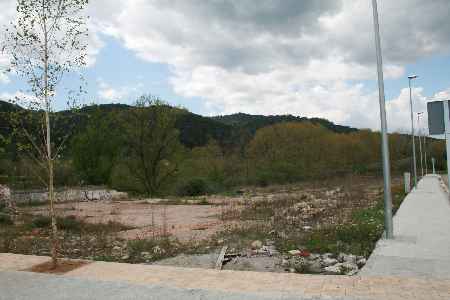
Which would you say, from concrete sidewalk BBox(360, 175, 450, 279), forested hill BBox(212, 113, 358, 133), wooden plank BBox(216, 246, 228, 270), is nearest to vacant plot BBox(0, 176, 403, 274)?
wooden plank BBox(216, 246, 228, 270)

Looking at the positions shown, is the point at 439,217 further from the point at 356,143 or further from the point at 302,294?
the point at 356,143

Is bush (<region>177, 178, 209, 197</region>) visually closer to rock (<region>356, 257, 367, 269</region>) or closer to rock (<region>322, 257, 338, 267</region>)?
rock (<region>322, 257, 338, 267</region>)

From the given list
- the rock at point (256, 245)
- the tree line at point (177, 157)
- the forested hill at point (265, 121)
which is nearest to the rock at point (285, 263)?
the rock at point (256, 245)

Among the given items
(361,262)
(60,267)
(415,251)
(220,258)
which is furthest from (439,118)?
(60,267)

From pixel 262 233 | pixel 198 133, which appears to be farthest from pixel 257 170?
pixel 262 233

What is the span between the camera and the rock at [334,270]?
7.90 meters

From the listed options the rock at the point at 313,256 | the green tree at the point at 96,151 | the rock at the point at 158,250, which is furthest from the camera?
the green tree at the point at 96,151

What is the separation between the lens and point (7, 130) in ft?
32.1

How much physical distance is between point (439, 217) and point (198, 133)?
83.6 meters

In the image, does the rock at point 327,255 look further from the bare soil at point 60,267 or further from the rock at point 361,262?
the bare soil at point 60,267

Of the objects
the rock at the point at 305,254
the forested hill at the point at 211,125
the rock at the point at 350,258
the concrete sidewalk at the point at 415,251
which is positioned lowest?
the rock at the point at 350,258

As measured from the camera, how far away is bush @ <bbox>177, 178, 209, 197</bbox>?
1641 inches

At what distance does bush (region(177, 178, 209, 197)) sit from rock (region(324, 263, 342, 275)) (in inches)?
1320

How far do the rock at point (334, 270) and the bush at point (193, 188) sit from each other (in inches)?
1320
